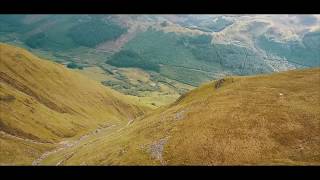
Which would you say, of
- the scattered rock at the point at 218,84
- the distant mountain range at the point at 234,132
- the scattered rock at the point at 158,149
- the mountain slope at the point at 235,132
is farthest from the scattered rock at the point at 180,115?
the scattered rock at the point at 218,84

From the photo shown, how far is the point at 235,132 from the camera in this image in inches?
4348

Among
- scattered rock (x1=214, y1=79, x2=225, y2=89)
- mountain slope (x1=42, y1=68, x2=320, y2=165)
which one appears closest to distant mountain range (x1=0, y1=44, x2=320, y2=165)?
mountain slope (x1=42, y1=68, x2=320, y2=165)

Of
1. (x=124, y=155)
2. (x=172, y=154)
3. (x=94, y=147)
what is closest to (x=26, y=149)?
(x=94, y=147)

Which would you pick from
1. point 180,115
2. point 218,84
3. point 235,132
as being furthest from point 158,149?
point 218,84

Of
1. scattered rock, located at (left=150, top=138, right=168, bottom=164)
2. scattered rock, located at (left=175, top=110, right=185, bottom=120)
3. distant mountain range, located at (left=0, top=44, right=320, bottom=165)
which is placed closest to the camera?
distant mountain range, located at (left=0, top=44, right=320, bottom=165)

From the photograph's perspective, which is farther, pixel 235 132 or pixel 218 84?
pixel 218 84

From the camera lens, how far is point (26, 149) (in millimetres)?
168375

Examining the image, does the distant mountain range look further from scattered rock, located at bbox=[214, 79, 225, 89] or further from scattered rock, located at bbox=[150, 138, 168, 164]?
scattered rock, located at bbox=[214, 79, 225, 89]

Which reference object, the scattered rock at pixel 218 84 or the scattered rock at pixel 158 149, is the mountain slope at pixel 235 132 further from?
the scattered rock at pixel 218 84

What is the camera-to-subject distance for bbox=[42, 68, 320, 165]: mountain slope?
101 metres

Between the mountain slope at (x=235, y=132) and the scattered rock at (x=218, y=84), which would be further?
the scattered rock at (x=218, y=84)

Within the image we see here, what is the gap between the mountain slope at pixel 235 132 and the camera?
101 metres

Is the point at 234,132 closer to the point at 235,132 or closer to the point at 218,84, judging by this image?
the point at 235,132
